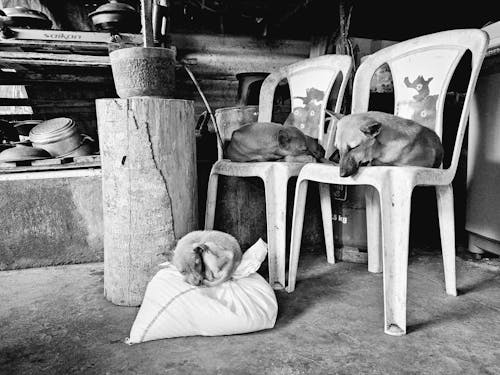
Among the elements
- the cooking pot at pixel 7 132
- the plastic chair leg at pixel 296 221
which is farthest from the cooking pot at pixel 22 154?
the plastic chair leg at pixel 296 221

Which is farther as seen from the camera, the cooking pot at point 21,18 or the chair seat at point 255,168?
the cooking pot at point 21,18

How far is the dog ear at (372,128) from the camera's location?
1.92 meters

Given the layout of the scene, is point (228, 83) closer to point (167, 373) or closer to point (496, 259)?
point (496, 259)

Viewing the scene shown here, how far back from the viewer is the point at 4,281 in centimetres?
252

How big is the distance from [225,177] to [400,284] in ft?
5.06

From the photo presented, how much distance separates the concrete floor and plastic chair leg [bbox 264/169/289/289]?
0.41 ft

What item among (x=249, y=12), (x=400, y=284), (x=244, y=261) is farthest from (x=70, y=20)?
(x=400, y=284)

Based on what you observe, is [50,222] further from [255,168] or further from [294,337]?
[294,337]

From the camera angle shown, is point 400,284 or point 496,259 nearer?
point 400,284

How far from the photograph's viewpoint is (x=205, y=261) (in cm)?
190

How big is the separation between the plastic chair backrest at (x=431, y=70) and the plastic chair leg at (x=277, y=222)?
824 mm

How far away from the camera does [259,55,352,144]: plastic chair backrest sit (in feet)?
8.75

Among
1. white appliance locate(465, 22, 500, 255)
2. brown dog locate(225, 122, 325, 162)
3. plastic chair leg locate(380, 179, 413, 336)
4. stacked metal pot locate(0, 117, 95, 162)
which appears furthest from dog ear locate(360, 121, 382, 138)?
stacked metal pot locate(0, 117, 95, 162)

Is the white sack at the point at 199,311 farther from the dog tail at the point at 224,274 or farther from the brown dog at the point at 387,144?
the brown dog at the point at 387,144
